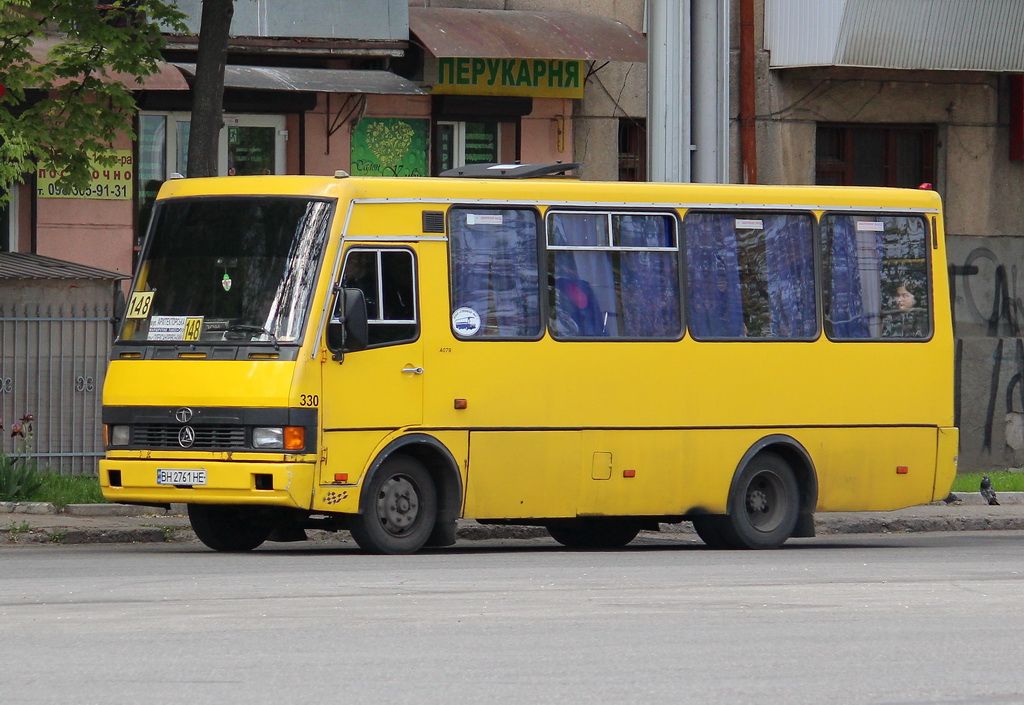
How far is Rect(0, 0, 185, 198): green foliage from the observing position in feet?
58.6

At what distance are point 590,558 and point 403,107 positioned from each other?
11.2 m

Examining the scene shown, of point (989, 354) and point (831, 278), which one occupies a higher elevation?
point (831, 278)

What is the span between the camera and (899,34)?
2486 cm

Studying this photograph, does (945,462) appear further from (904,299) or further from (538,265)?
(538,265)

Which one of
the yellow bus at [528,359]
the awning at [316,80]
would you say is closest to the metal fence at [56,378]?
the awning at [316,80]

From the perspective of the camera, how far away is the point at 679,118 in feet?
65.4

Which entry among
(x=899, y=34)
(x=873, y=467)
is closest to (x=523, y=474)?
(x=873, y=467)

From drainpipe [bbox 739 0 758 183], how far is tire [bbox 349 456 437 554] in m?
12.1

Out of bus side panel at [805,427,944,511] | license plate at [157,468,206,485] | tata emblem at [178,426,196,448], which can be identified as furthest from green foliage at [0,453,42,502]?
bus side panel at [805,427,944,511]

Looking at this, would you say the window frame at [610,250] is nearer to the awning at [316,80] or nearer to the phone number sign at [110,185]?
the awning at [316,80]

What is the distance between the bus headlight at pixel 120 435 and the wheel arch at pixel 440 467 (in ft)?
5.89

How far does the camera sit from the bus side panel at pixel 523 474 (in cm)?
1428

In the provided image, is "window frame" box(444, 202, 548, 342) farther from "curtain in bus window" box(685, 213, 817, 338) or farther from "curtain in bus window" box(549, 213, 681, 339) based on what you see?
"curtain in bus window" box(685, 213, 817, 338)

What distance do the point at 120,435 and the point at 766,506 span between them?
520 cm
